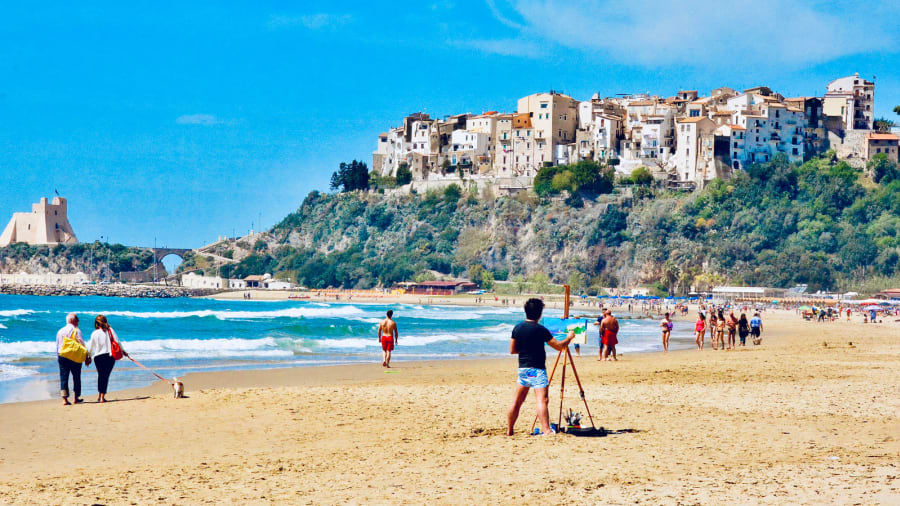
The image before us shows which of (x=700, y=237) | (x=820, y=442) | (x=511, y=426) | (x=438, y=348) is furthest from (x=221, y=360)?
(x=700, y=237)

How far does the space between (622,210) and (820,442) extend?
86387 mm

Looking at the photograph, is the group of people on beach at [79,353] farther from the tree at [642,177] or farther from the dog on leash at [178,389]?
the tree at [642,177]

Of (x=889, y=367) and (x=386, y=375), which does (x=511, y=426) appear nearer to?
(x=386, y=375)

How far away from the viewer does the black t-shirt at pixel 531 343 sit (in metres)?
9.45

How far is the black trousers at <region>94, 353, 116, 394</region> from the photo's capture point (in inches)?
501

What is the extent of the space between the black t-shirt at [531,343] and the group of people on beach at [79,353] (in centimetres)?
577

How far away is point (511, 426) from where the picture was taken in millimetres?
9617

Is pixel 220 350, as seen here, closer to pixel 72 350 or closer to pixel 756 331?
pixel 72 350

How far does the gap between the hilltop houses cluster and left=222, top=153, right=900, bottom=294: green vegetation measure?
218cm

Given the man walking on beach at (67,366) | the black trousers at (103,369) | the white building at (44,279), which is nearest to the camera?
the man walking on beach at (67,366)

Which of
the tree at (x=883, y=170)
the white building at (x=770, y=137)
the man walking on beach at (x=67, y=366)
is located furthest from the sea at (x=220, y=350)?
the tree at (x=883, y=170)

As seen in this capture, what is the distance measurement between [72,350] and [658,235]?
81.0m

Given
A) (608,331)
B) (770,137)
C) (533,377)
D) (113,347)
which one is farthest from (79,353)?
(770,137)

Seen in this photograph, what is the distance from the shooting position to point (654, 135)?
95438 millimetres
